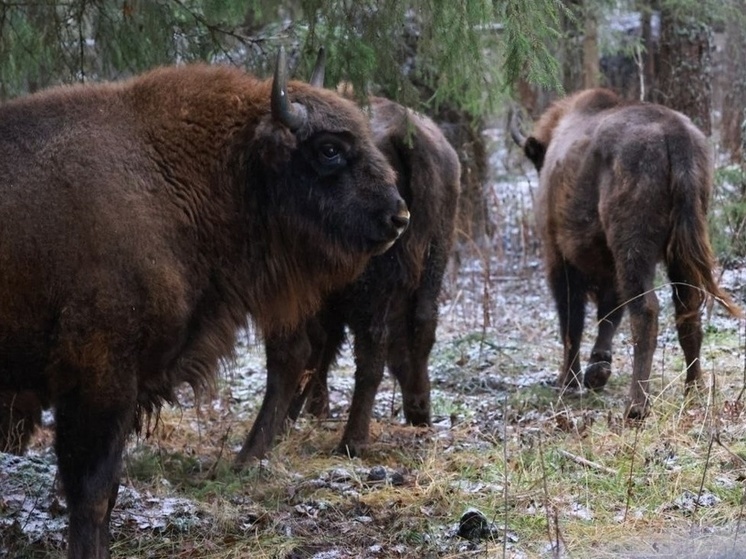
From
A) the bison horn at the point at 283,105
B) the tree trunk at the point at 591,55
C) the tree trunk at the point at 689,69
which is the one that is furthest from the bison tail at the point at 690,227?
the tree trunk at the point at 591,55

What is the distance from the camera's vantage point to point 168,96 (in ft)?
17.5

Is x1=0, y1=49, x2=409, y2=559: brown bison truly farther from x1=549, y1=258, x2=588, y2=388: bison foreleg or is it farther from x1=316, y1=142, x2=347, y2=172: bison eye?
x1=549, y1=258, x2=588, y2=388: bison foreleg

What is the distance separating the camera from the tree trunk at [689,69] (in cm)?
1369

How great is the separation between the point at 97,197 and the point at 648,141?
4978mm

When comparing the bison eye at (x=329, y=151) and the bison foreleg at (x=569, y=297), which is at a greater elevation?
the bison eye at (x=329, y=151)

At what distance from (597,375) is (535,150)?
277cm

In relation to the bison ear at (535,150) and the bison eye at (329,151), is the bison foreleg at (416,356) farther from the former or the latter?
the bison ear at (535,150)

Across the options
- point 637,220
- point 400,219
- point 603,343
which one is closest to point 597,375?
point 603,343

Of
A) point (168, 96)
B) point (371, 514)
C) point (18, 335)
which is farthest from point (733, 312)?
point (18, 335)

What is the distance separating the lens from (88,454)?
4777 millimetres

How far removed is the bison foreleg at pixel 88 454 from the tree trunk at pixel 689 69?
413 inches

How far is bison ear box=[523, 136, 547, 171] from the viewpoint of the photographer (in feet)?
35.4

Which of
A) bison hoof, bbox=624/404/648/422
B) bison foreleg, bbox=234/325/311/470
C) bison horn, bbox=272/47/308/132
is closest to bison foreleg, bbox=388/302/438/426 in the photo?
bison foreleg, bbox=234/325/311/470

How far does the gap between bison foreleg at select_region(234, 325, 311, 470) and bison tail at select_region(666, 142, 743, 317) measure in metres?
2.98
